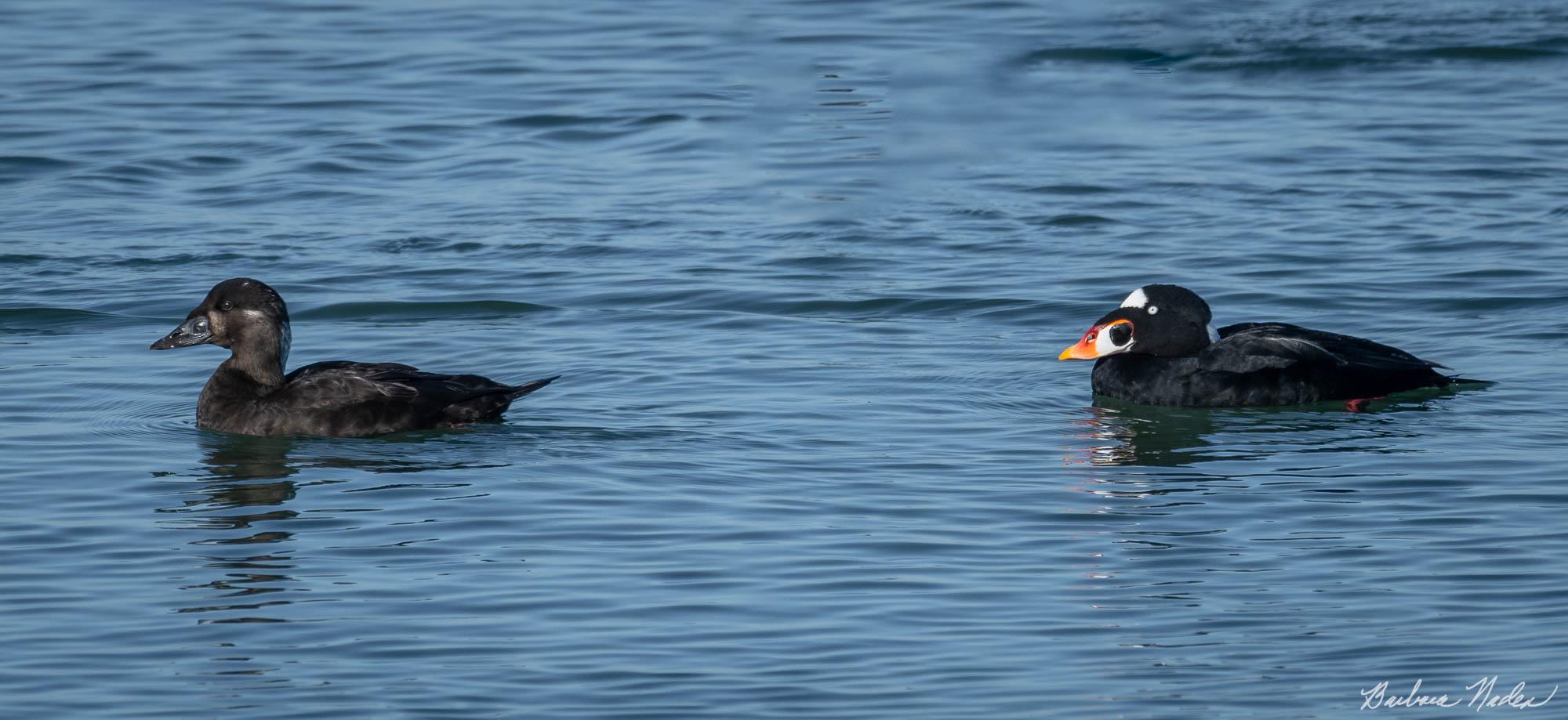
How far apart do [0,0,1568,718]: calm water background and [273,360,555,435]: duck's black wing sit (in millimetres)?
142

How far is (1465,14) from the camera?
26.1 meters

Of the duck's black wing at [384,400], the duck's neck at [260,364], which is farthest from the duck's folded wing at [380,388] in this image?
the duck's neck at [260,364]

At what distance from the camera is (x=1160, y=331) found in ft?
40.6

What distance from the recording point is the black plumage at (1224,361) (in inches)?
460

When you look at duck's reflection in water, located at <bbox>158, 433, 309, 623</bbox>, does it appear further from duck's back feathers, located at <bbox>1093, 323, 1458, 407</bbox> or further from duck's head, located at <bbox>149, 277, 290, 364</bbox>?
duck's back feathers, located at <bbox>1093, 323, 1458, 407</bbox>

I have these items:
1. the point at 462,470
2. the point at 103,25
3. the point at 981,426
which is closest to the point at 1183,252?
the point at 981,426

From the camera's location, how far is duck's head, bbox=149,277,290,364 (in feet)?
37.7

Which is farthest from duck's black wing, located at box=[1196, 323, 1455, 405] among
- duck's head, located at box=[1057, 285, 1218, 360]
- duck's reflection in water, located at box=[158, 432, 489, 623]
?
duck's reflection in water, located at box=[158, 432, 489, 623]

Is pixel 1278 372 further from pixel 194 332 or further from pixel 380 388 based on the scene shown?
pixel 194 332

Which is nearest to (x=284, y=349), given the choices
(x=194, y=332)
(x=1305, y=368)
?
(x=194, y=332)

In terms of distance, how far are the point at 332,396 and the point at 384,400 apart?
0.27 meters

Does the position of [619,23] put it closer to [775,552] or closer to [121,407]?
[121,407]

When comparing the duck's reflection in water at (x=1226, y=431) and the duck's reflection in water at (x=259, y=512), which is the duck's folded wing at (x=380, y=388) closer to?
the duck's reflection in water at (x=259, y=512)

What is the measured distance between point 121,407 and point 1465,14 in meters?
19.1
